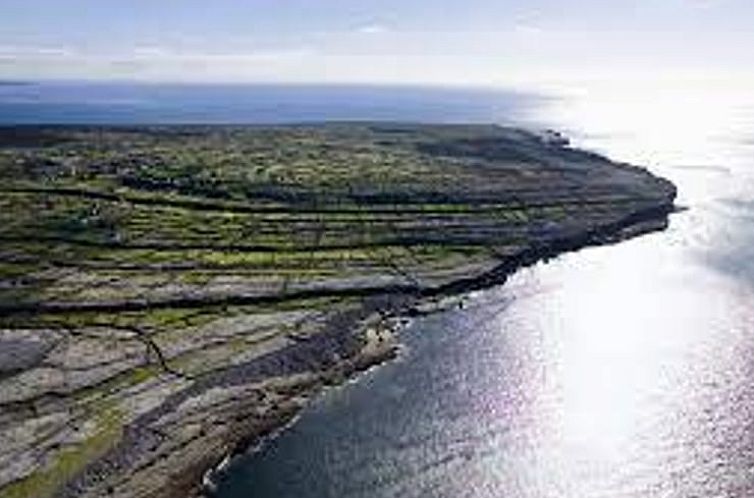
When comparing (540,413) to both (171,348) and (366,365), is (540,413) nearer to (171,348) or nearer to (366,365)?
(366,365)

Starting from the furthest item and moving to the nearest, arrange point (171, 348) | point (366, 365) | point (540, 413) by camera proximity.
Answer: point (171, 348), point (366, 365), point (540, 413)

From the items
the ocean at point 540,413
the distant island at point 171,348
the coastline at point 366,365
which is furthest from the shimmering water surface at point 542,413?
the distant island at point 171,348

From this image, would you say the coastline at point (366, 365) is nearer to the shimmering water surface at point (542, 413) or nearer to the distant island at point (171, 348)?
the distant island at point (171, 348)

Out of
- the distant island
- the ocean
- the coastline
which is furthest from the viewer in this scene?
the distant island

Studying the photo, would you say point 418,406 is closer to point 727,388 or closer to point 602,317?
point 727,388

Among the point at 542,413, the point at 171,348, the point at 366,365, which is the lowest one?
the point at 542,413

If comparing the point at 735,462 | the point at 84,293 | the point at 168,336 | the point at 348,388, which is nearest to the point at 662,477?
the point at 735,462

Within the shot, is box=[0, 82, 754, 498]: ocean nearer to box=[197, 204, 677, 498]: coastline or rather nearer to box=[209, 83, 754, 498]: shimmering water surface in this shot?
box=[209, 83, 754, 498]: shimmering water surface

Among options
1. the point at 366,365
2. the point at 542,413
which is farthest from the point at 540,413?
the point at 366,365

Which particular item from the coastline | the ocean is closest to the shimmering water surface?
the ocean
